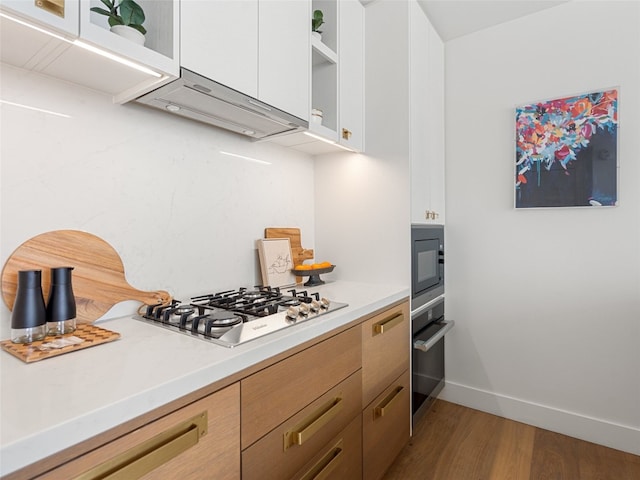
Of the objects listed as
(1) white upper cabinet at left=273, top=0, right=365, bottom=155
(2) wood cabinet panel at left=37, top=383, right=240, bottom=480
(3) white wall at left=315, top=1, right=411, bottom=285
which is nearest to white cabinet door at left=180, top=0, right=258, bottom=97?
(1) white upper cabinet at left=273, top=0, right=365, bottom=155

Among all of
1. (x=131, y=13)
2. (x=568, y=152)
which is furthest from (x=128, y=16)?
(x=568, y=152)

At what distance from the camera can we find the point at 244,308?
123cm

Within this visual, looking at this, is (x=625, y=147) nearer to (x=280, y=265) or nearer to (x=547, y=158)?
(x=547, y=158)

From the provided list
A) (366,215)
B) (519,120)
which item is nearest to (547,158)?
(519,120)

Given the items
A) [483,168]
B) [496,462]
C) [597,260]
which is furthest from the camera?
[483,168]

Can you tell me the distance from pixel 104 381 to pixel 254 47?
1.20 meters

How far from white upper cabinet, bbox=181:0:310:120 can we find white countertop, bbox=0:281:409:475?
2.78ft

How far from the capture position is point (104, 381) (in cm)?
69

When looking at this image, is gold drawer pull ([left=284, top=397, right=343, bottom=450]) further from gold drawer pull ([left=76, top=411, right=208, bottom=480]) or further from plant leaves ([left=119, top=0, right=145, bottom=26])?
plant leaves ([left=119, top=0, right=145, bottom=26])

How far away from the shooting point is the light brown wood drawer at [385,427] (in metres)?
1.44

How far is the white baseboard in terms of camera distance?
6.28 feet

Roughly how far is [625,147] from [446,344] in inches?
61.5

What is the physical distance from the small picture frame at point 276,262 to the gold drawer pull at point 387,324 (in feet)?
1.83

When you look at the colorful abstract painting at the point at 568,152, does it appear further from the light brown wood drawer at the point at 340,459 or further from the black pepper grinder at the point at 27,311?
the black pepper grinder at the point at 27,311
